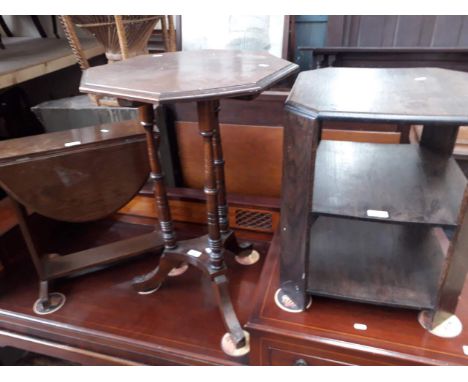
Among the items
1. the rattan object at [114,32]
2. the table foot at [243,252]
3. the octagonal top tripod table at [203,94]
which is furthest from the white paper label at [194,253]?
the rattan object at [114,32]

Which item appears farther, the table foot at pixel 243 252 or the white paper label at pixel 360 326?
the table foot at pixel 243 252

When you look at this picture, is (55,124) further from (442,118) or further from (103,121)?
(442,118)

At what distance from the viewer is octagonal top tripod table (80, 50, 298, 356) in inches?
31.5

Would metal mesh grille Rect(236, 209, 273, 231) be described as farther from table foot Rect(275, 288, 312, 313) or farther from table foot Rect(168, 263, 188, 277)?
table foot Rect(275, 288, 312, 313)

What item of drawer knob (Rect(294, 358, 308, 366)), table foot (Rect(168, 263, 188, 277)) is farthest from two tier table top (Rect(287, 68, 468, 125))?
table foot (Rect(168, 263, 188, 277))

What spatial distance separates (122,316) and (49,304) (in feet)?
0.88

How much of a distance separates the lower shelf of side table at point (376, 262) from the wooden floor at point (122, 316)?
0.32 metres

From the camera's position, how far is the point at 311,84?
0.92m

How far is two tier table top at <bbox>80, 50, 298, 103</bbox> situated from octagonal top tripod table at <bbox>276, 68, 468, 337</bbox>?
9 cm

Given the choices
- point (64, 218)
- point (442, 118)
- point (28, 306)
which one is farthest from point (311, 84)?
point (28, 306)

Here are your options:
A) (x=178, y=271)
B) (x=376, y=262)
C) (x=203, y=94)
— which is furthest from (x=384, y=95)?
(x=178, y=271)

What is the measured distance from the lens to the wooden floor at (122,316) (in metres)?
1.14

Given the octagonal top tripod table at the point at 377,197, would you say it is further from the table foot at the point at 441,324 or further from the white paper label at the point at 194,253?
the white paper label at the point at 194,253

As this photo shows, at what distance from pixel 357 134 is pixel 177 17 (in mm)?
1036
